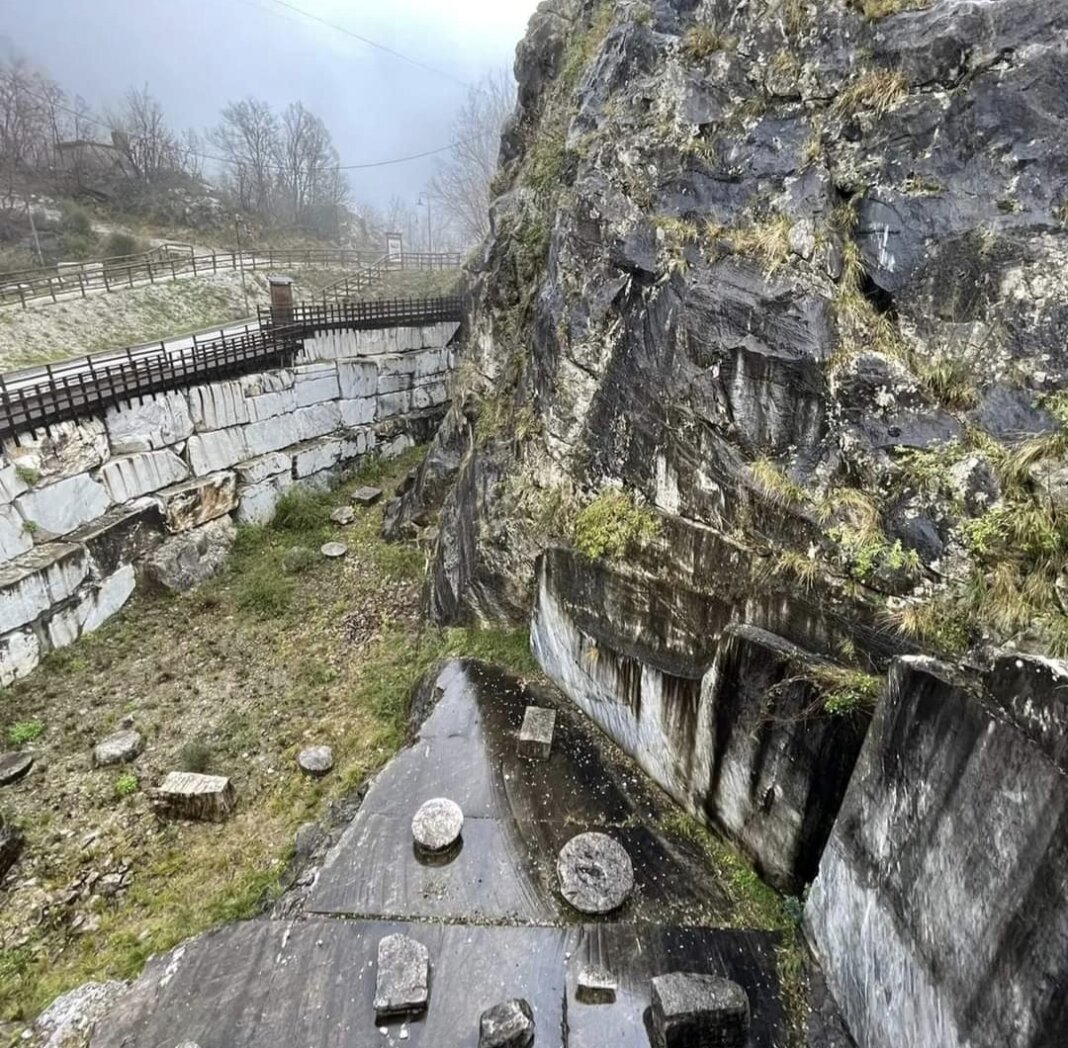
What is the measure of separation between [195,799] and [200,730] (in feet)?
6.37

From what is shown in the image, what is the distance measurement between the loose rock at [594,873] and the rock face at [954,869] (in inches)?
79.3

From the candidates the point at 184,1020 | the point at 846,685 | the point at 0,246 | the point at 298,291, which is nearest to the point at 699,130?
the point at 846,685

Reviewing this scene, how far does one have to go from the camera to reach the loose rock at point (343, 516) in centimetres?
1700

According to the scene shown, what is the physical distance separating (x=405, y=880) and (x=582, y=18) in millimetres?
17273

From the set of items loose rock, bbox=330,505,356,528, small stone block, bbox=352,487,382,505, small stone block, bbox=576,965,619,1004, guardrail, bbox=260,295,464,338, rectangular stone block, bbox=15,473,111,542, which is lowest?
loose rock, bbox=330,505,356,528

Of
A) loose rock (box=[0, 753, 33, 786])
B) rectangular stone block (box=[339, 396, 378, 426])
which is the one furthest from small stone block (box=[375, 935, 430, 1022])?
rectangular stone block (box=[339, 396, 378, 426])

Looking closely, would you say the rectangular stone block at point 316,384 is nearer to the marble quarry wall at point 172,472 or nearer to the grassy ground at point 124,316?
the marble quarry wall at point 172,472

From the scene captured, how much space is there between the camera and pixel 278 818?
846 cm

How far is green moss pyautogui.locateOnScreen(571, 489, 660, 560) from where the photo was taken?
816 cm

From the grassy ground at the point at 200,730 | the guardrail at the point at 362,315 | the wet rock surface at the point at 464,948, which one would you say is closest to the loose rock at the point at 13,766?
the grassy ground at the point at 200,730

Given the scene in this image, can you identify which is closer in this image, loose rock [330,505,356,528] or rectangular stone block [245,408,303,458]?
rectangular stone block [245,408,303,458]

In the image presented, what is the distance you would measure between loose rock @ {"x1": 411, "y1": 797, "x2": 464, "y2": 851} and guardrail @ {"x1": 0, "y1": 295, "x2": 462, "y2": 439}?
421 inches

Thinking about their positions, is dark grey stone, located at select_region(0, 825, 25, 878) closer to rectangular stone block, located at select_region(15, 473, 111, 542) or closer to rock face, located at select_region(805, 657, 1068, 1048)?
rectangular stone block, located at select_region(15, 473, 111, 542)

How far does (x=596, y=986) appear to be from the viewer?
221 inches
